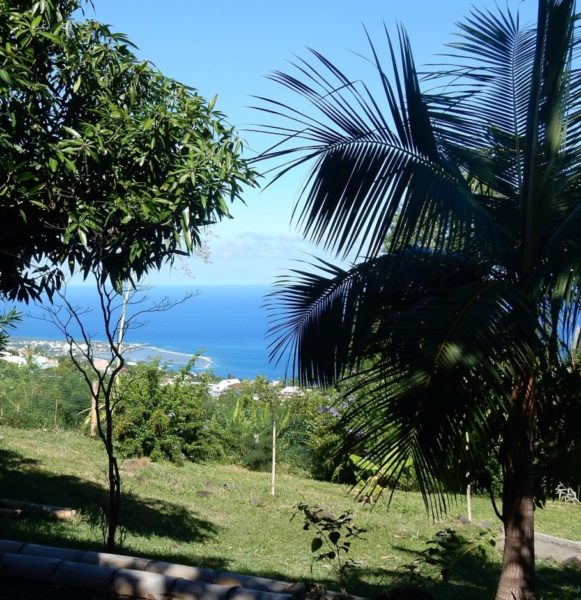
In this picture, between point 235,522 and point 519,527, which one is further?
point 235,522

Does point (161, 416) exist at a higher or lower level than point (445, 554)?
higher

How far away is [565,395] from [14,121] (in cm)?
381

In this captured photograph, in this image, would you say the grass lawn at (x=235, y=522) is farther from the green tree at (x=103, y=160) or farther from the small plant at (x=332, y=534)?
the green tree at (x=103, y=160)

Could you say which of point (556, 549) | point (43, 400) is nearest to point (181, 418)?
point (43, 400)

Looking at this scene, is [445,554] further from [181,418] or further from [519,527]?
[181,418]

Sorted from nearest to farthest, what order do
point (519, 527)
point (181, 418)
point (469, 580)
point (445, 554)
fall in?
point (519, 527), point (445, 554), point (469, 580), point (181, 418)

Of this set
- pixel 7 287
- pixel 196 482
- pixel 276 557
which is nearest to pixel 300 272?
pixel 7 287

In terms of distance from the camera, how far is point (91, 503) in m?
9.19

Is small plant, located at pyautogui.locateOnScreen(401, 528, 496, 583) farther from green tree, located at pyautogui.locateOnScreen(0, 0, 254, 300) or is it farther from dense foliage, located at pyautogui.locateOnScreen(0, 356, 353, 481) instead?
dense foliage, located at pyautogui.locateOnScreen(0, 356, 353, 481)

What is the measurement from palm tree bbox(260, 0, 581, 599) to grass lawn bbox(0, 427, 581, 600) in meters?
1.53

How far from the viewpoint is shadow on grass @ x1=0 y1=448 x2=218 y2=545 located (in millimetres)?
8438

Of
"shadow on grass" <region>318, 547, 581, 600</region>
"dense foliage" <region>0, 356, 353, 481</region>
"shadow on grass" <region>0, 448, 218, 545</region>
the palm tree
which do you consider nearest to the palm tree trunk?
the palm tree

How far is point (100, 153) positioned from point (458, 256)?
2967mm

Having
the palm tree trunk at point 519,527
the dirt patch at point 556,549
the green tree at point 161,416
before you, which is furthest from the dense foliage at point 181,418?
the palm tree trunk at point 519,527
